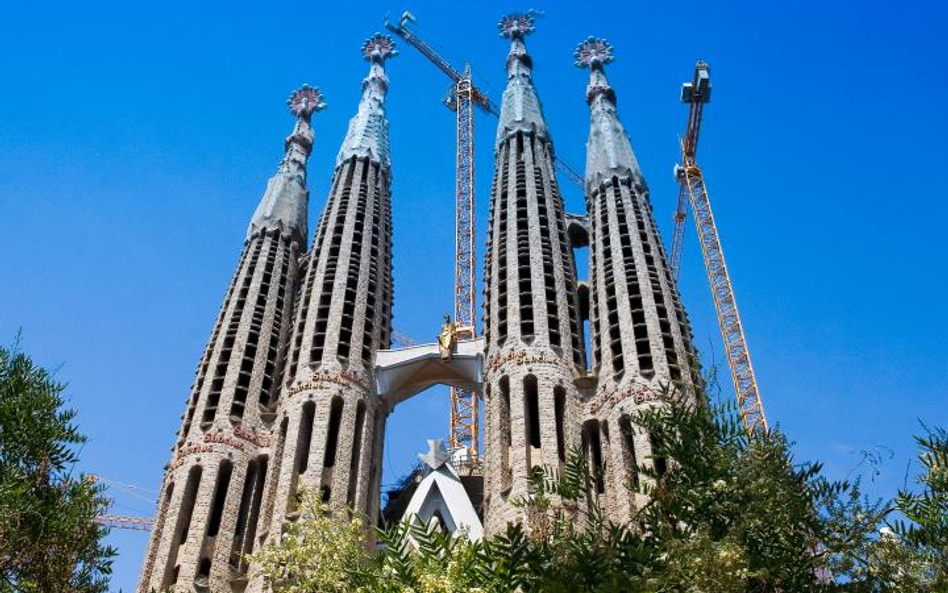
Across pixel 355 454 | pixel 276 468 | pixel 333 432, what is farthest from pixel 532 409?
pixel 276 468

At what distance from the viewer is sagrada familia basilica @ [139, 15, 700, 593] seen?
94.0ft

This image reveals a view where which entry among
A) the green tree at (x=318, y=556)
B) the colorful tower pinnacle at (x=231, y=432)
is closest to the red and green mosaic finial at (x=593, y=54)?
the colorful tower pinnacle at (x=231, y=432)

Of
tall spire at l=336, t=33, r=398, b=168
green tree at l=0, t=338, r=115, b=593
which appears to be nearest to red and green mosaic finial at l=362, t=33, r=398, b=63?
tall spire at l=336, t=33, r=398, b=168

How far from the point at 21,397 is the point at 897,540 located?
49.6 feet

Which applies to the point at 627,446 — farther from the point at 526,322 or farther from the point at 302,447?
the point at 302,447

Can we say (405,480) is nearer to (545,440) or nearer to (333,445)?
(333,445)

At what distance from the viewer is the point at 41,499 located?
1817 centimetres

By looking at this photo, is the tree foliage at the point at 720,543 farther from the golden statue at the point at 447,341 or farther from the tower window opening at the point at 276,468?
the golden statue at the point at 447,341

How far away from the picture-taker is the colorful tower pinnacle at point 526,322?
94.2ft

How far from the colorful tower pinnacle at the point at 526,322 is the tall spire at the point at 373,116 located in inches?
213

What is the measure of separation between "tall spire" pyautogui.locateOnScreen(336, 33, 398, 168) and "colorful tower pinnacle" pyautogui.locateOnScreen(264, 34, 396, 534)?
107mm

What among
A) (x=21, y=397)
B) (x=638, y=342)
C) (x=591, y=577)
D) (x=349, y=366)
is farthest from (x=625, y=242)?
(x=591, y=577)

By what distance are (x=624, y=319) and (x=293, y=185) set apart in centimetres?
1775

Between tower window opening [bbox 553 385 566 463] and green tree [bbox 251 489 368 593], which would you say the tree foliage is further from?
tower window opening [bbox 553 385 566 463]
